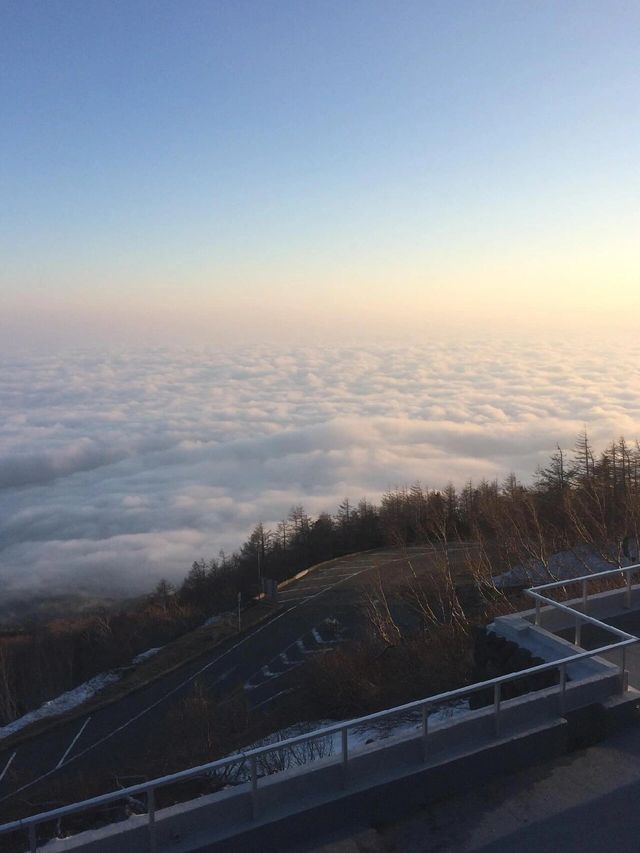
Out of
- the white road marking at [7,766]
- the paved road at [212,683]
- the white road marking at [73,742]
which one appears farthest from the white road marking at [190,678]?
the white road marking at [7,766]

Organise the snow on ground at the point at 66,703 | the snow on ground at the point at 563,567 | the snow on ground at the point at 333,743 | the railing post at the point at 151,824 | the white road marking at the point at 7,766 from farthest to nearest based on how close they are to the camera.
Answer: the snow on ground at the point at 66,703
the white road marking at the point at 7,766
the snow on ground at the point at 563,567
the snow on ground at the point at 333,743
the railing post at the point at 151,824

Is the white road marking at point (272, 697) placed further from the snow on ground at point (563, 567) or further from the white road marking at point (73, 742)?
the snow on ground at point (563, 567)

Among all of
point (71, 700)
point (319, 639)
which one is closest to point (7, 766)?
point (71, 700)

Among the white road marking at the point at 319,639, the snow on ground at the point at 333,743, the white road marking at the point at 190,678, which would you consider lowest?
the white road marking at the point at 190,678

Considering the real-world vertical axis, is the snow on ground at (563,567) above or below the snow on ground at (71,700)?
above

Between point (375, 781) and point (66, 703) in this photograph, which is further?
point (66, 703)

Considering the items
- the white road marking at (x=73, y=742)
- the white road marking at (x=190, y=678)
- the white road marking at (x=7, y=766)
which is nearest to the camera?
the white road marking at (x=190, y=678)

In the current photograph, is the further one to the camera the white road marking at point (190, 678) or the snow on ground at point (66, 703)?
the snow on ground at point (66, 703)

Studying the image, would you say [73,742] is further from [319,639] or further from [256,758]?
[256,758]
